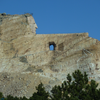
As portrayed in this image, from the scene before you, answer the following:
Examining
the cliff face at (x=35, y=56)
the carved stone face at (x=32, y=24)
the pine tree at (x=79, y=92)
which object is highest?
the carved stone face at (x=32, y=24)

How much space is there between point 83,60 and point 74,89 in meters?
12.9

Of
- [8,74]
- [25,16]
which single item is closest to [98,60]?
[8,74]

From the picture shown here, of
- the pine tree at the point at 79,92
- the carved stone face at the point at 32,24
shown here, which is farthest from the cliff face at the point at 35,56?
the pine tree at the point at 79,92

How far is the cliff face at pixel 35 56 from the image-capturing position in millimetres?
44406

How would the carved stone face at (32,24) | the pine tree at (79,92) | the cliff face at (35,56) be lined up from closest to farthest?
1. the pine tree at (79,92)
2. the cliff face at (35,56)
3. the carved stone face at (32,24)

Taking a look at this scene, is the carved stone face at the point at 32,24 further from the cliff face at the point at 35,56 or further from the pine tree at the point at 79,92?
the pine tree at the point at 79,92

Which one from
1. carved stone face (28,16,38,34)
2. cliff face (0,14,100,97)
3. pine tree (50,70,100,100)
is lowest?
pine tree (50,70,100,100)

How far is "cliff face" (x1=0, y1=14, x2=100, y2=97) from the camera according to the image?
146ft

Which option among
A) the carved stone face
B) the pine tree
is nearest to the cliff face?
the carved stone face

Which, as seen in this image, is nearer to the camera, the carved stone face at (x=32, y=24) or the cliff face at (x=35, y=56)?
the cliff face at (x=35, y=56)

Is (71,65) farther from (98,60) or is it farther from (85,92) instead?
(85,92)

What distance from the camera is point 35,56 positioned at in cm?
5044

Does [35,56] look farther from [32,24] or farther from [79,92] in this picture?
[79,92]

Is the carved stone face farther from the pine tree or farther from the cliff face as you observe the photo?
the pine tree
